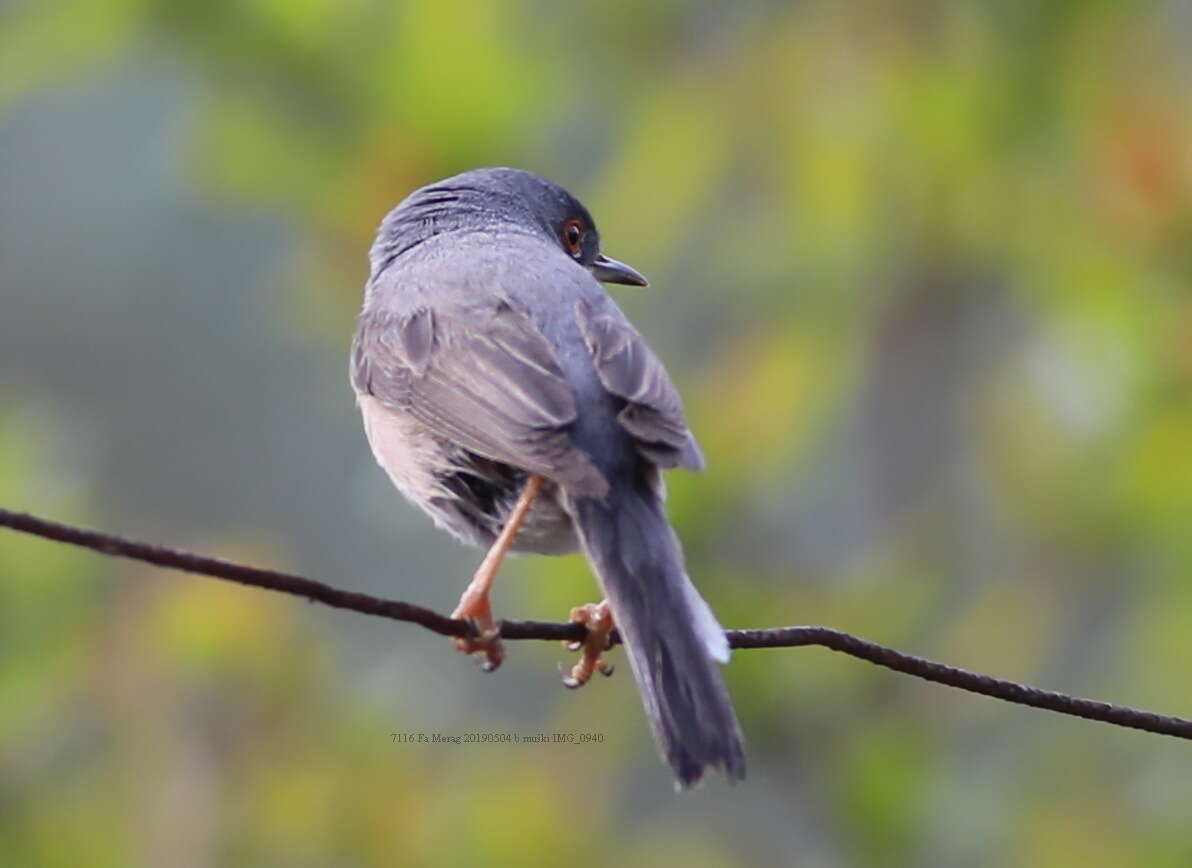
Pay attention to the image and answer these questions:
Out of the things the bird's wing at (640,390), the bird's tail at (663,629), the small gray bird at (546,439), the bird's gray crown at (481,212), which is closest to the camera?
the bird's tail at (663,629)

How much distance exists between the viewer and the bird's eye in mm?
6031

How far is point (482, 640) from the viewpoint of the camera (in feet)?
12.5

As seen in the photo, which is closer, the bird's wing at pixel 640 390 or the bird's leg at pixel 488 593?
the bird's wing at pixel 640 390

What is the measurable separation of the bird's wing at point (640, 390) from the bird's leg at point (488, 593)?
32cm

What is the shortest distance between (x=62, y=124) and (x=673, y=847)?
884 centimetres

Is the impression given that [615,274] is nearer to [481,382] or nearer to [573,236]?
[573,236]

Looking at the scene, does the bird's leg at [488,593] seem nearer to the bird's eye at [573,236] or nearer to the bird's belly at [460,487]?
the bird's belly at [460,487]

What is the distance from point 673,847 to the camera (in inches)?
295

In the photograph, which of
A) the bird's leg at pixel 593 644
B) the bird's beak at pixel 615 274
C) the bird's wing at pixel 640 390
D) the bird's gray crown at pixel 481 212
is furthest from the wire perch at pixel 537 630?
the bird's beak at pixel 615 274

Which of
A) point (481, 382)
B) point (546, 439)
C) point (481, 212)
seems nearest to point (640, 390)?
point (546, 439)

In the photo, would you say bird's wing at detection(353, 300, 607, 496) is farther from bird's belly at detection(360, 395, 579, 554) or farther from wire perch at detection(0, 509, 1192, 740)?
wire perch at detection(0, 509, 1192, 740)

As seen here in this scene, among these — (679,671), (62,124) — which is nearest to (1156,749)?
(679,671)

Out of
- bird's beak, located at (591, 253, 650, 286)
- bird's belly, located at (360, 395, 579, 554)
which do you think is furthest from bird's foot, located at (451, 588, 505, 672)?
bird's beak, located at (591, 253, 650, 286)

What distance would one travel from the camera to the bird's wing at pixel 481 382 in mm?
3785
